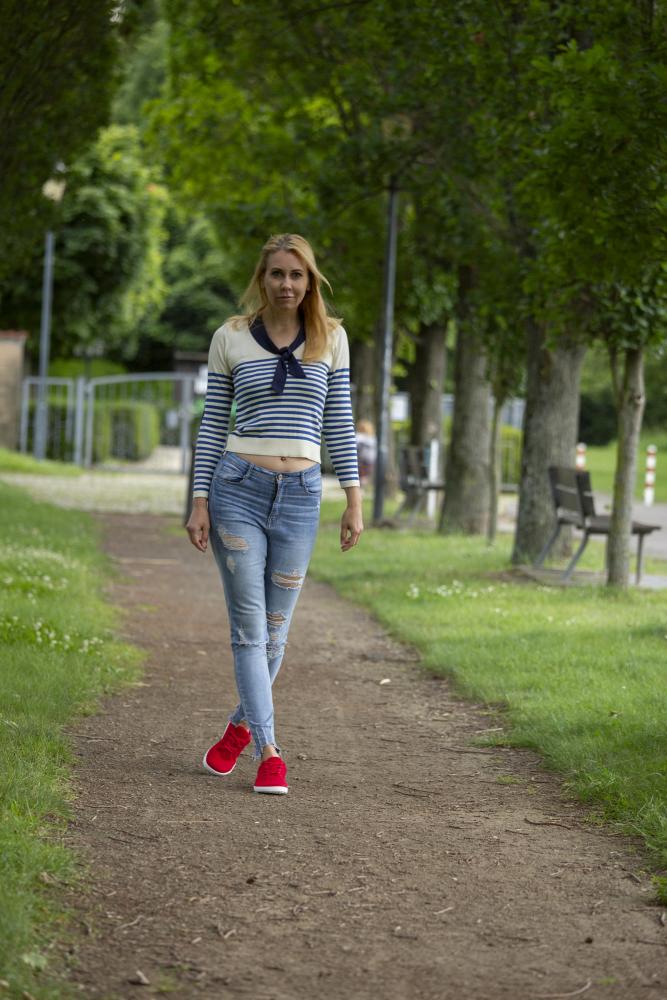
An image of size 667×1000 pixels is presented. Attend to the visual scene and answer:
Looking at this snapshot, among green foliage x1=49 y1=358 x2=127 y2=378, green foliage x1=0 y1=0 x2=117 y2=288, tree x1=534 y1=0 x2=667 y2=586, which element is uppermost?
green foliage x1=0 y1=0 x2=117 y2=288

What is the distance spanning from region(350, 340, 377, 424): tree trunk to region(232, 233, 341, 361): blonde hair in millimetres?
26709

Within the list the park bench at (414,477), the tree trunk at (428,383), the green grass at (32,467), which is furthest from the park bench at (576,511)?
the green grass at (32,467)

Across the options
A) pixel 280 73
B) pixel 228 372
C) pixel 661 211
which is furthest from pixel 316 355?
pixel 280 73

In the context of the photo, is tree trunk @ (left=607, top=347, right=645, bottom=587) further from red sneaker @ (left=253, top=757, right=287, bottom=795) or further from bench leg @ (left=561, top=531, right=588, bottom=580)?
red sneaker @ (left=253, top=757, right=287, bottom=795)

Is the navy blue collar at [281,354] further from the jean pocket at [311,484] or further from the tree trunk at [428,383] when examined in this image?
the tree trunk at [428,383]

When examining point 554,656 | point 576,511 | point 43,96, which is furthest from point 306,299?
point 43,96

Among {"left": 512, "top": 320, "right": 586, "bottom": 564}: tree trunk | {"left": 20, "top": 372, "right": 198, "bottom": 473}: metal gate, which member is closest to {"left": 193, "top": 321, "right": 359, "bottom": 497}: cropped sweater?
{"left": 512, "top": 320, "right": 586, "bottom": 564}: tree trunk

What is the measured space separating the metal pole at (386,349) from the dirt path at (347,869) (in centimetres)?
1373

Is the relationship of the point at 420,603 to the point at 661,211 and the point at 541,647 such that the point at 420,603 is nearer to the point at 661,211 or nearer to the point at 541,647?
the point at 541,647

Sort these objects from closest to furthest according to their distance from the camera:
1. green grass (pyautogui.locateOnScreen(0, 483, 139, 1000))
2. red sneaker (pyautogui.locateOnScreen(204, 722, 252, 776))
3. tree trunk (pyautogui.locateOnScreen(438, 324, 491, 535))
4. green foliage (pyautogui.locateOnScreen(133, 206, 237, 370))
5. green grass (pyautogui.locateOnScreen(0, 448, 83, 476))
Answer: green grass (pyautogui.locateOnScreen(0, 483, 139, 1000)) → red sneaker (pyautogui.locateOnScreen(204, 722, 252, 776)) → tree trunk (pyautogui.locateOnScreen(438, 324, 491, 535)) → green grass (pyautogui.locateOnScreen(0, 448, 83, 476)) → green foliage (pyautogui.locateOnScreen(133, 206, 237, 370))

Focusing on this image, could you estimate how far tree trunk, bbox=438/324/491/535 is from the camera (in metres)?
20.3

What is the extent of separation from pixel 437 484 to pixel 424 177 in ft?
14.9

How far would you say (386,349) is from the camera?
2189 centimetres

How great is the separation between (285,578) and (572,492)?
8.25m
